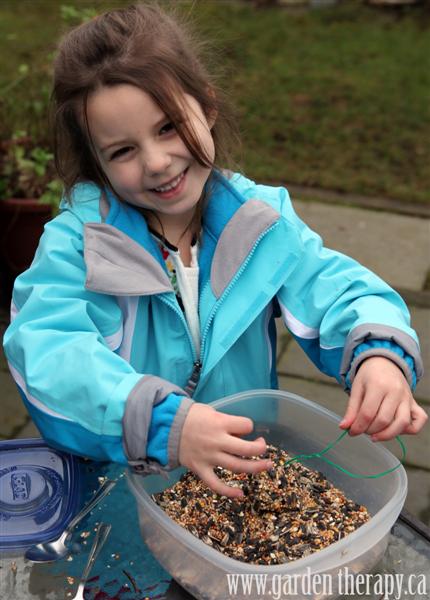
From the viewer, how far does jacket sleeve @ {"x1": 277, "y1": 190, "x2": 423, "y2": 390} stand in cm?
164

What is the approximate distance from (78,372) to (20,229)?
1632 millimetres

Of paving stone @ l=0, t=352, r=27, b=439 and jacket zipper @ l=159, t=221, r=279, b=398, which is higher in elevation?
jacket zipper @ l=159, t=221, r=279, b=398

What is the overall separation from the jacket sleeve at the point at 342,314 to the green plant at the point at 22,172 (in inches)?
53.2

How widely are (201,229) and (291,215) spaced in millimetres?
201

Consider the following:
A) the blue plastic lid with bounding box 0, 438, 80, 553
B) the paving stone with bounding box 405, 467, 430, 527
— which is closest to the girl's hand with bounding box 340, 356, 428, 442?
the blue plastic lid with bounding box 0, 438, 80, 553

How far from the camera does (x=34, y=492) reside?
172 cm

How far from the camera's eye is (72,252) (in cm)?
172

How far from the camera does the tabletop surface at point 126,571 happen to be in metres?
1.54

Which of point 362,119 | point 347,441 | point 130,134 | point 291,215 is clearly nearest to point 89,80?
point 130,134

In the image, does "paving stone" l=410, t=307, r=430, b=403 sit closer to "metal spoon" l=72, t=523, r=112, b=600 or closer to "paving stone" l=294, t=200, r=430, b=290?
"paving stone" l=294, t=200, r=430, b=290

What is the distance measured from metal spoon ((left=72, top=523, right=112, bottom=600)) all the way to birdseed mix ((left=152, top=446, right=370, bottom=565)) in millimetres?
113

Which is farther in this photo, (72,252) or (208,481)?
(72,252)

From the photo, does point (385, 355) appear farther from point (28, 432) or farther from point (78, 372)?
point (28, 432)

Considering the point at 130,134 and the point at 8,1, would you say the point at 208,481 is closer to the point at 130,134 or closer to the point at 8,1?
the point at 130,134
